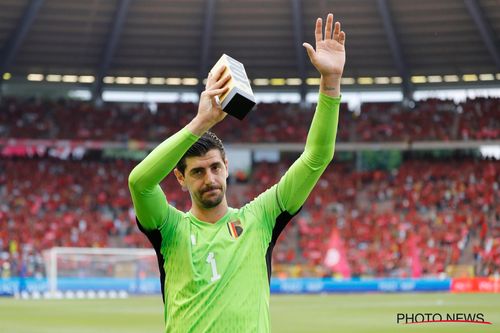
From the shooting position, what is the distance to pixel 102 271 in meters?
31.3

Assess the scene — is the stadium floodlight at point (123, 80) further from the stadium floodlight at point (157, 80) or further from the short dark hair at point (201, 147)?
the short dark hair at point (201, 147)

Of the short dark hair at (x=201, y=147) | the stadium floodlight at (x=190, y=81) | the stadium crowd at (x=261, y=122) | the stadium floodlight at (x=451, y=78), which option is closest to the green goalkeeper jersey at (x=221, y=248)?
the short dark hair at (x=201, y=147)

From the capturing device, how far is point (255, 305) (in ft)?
12.9

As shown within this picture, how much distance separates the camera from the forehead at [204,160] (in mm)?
4008

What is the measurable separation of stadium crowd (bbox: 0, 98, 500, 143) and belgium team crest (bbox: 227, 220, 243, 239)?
130ft

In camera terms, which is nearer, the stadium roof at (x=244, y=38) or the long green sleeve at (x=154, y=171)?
the long green sleeve at (x=154, y=171)

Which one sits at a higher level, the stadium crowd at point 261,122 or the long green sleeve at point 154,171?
the stadium crowd at point 261,122

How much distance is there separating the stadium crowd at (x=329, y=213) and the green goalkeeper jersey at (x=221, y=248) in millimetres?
28667

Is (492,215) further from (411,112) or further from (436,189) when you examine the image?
(411,112)

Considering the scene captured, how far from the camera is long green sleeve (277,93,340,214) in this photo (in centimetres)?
392

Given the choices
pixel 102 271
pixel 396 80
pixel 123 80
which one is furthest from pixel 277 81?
pixel 102 271

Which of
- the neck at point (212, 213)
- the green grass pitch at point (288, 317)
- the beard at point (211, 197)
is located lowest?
the green grass pitch at point (288, 317)

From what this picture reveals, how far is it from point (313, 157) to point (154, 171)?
2.76 ft

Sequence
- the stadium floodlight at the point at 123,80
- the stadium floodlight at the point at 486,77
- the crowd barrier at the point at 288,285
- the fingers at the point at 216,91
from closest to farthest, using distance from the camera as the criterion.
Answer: the fingers at the point at 216,91
the crowd barrier at the point at 288,285
the stadium floodlight at the point at 486,77
the stadium floodlight at the point at 123,80
